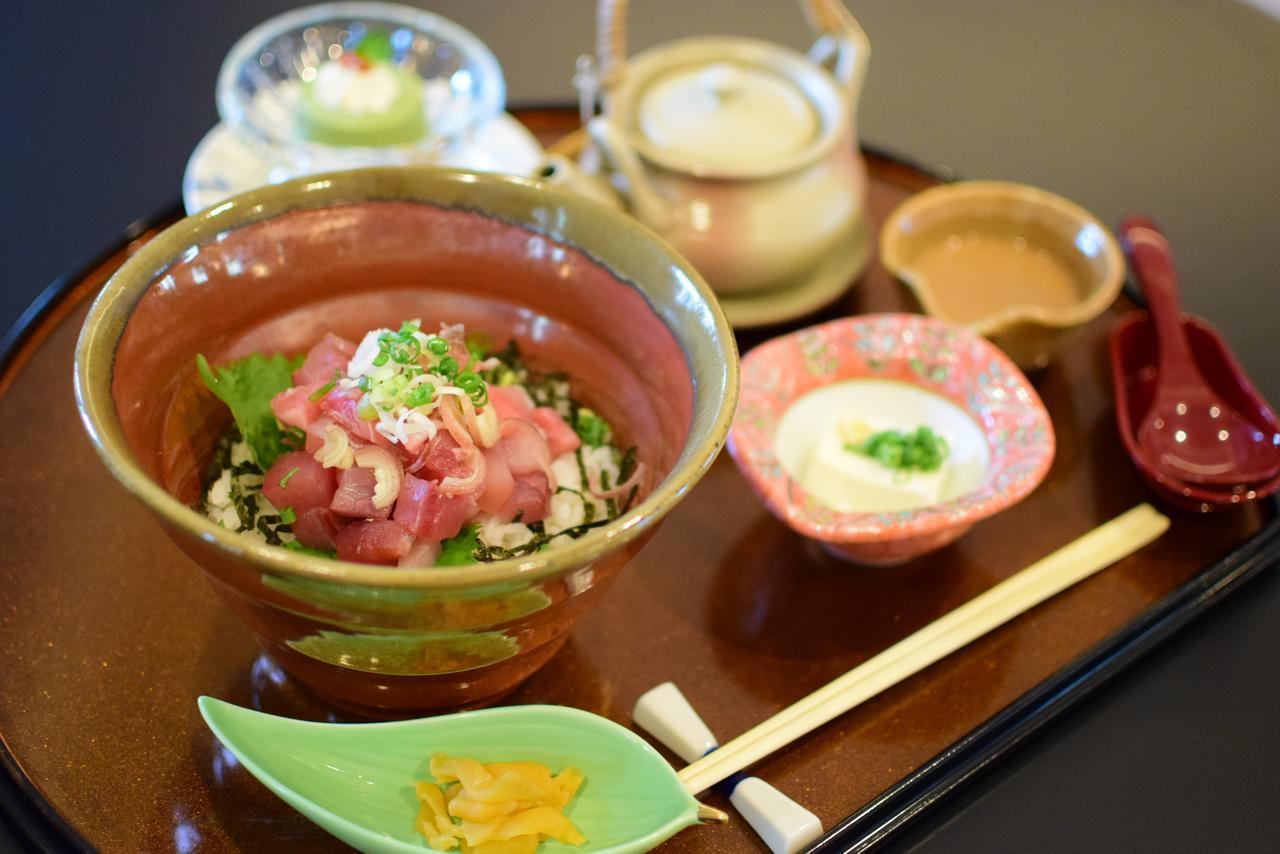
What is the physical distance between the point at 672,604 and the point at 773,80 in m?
0.94

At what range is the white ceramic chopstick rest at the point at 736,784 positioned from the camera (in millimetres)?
1118

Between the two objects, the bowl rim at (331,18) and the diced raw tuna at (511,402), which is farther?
the bowl rim at (331,18)

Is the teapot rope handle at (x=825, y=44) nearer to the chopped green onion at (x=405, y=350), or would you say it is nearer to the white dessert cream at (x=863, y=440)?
the white dessert cream at (x=863, y=440)

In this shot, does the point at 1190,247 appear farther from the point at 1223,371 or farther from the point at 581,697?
the point at 581,697

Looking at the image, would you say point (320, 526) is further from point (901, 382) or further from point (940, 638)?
point (901, 382)

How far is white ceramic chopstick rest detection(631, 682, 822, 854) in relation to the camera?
3.67 feet

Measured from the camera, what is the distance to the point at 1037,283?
5.99 feet

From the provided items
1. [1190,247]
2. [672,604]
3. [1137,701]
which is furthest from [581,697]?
[1190,247]

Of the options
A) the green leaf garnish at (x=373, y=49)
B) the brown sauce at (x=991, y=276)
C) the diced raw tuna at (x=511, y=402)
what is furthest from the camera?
the green leaf garnish at (x=373, y=49)

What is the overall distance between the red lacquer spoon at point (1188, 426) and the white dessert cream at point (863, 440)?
0.96 ft

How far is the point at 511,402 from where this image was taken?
1269 millimetres

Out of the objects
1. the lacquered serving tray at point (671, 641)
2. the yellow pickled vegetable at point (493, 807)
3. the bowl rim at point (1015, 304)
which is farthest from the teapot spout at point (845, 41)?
the yellow pickled vegetable at point (493, 807)

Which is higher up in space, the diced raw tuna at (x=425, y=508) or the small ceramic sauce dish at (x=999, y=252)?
the diced raw tuna at (x=425, y=508)

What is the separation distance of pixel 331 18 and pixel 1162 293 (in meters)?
1.55
